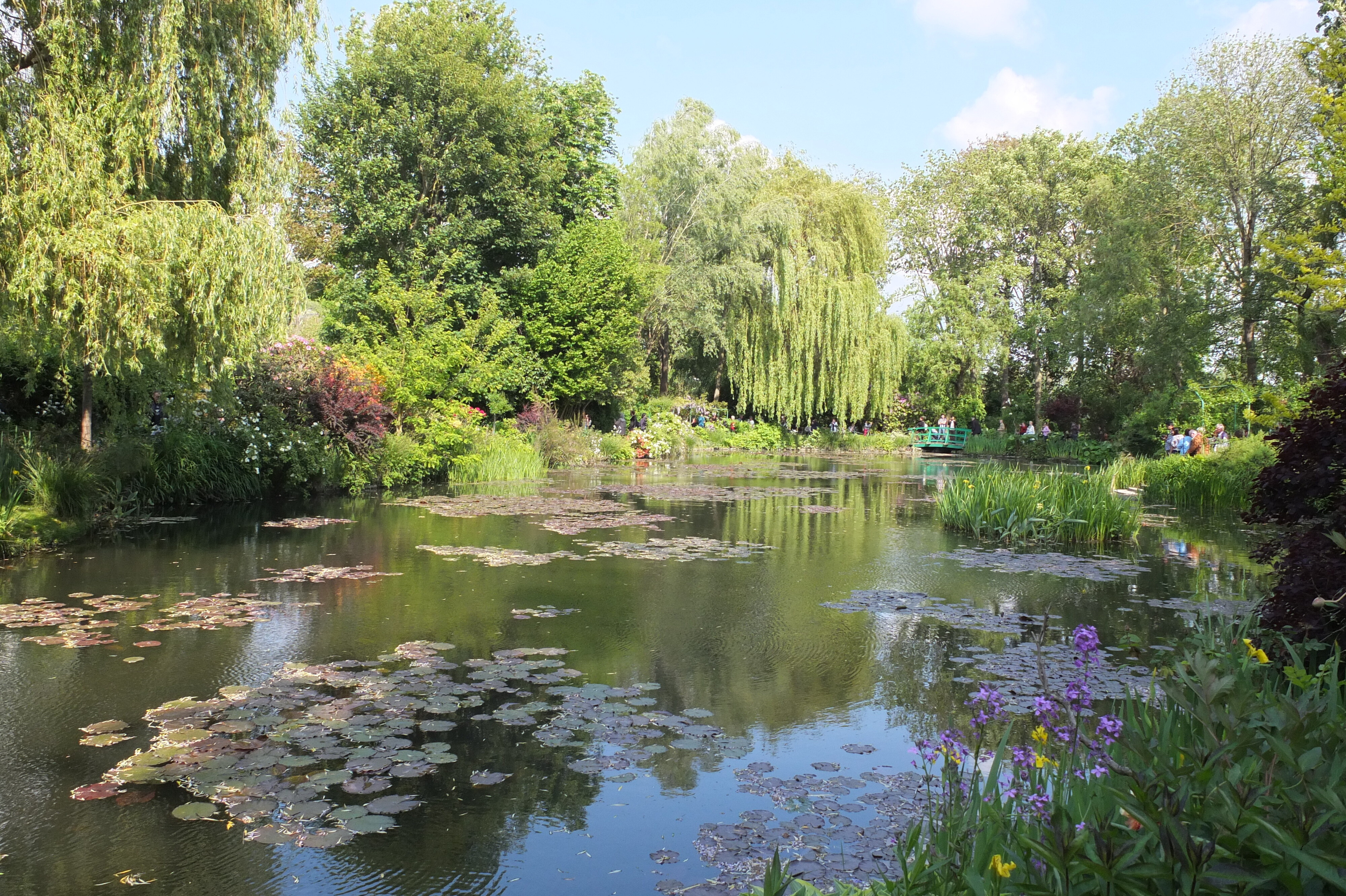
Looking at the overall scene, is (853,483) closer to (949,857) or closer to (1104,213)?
(949,857)

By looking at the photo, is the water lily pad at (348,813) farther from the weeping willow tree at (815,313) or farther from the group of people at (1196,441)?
the weeping willow tree at (815,313)

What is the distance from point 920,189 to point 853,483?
28.6 metres

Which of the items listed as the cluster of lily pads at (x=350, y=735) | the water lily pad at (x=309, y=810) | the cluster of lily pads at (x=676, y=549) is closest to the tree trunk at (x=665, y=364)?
the cluster of lily pads at (x=676, y=549)

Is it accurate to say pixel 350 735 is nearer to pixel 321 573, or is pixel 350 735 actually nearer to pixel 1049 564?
pixel 321 573

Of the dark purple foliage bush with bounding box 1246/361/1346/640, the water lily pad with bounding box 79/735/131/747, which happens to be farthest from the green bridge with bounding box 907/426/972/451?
the water lily pad with bounding box 79/735/131/747

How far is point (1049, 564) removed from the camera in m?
10.0

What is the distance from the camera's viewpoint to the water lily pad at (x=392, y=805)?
12.1ft

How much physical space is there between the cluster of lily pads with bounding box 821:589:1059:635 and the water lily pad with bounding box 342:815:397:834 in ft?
15.7

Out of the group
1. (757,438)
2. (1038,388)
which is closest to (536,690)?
(757,438)

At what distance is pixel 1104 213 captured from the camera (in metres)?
37.0

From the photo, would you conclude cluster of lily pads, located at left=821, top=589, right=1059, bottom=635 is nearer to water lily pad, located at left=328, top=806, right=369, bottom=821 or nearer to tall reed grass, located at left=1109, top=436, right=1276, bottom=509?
water lily pad, located at left=328, top=806, right=369, bottom=821

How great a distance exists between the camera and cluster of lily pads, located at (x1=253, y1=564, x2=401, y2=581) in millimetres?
8336

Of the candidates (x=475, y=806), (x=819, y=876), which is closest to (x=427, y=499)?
(x=475, y=806)

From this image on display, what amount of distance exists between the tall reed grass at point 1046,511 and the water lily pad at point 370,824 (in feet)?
31.9
